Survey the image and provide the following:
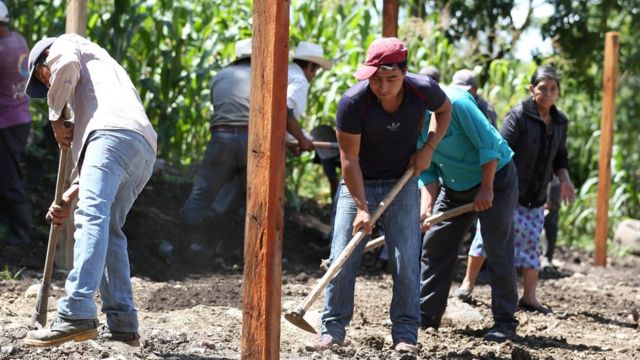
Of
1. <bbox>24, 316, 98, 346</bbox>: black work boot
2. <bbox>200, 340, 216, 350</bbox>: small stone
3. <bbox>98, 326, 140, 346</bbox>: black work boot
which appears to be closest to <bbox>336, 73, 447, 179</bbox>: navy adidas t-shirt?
<bbox>200, 340, 216, 350</bbox>: small stone

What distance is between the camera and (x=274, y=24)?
188 inches

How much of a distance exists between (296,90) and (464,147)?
8.52ft

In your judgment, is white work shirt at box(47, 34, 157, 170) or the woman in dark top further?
the woman in dark top

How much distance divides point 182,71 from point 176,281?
3.27 m

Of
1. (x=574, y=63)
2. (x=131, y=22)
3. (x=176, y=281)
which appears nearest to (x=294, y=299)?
(x=176, y=281)

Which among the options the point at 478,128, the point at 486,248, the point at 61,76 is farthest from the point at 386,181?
the point at 61,76

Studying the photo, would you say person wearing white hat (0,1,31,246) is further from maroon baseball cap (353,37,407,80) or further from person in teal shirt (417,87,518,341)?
maroon baseball cap (353,37,407,80)

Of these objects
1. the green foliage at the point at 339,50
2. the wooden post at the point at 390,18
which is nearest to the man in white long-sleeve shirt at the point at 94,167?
the wooden post at the point at 390,18

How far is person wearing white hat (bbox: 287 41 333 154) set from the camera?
9.05 metres

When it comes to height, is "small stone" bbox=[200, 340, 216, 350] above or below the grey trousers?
below

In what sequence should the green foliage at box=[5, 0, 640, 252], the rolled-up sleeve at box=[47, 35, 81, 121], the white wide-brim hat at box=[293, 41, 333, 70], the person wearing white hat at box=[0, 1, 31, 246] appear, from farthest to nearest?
the green foliage at box=[5, 0, 640, 252] < the white wide-brim hat at box=[293, 41, 333, 70] < the person wearing white hat at box=[0, 1, 31, 246] < the rolled-up sleeve at box=[47, 35, 81, 121]

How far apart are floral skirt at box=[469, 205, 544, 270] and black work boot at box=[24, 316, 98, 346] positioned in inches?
142

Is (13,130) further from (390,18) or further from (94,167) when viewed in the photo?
(94,167)

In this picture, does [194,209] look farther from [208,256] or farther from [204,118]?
[204,118]
